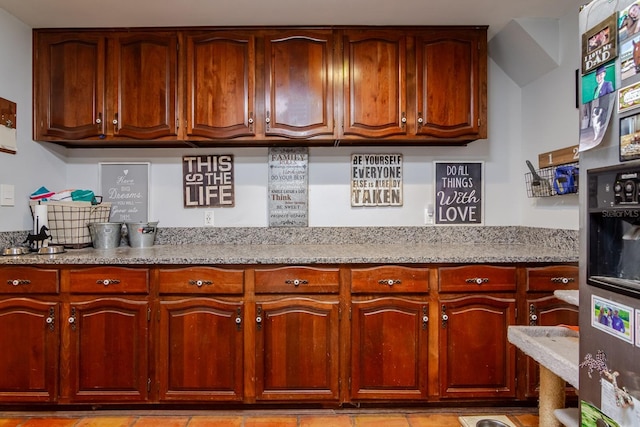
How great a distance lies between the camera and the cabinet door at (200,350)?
78.8 inches

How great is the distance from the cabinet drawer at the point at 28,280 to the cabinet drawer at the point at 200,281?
21.5 inches

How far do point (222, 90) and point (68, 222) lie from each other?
1206 mm

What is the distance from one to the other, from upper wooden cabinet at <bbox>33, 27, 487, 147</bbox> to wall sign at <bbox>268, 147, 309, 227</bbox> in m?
0.30

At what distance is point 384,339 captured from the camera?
2.02 m

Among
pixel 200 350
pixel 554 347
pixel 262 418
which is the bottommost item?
pixel 262 418

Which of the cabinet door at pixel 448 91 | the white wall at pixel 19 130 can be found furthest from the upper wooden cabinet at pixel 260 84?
the white wall at pixel 19 130

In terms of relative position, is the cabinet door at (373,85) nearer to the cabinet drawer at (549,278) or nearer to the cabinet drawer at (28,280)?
the cabinet drawer at (549,278)

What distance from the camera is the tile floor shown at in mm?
1961

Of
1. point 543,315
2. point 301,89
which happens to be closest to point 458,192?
point 543,315

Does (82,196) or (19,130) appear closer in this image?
(19,130)

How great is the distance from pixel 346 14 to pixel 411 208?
4.20 ft

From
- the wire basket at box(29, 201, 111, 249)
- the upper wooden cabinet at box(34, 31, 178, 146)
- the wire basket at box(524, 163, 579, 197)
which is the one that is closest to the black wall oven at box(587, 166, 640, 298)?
the wire basket at box(524, 163, 579, 197)

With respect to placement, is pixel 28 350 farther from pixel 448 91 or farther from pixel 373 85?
pixel 448 91

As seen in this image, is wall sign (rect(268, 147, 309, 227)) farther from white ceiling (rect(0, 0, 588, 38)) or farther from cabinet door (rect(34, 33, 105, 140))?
cabinet door (rect(34, 33, 105, 140))
